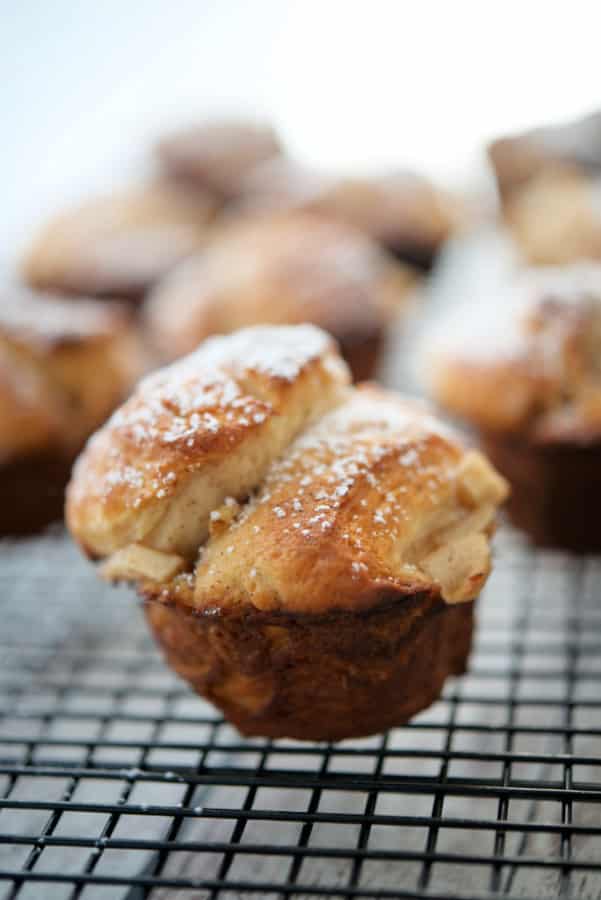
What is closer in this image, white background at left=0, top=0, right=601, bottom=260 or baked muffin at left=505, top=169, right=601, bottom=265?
baked muffin at left=505, top=169, right=601, bottom=265

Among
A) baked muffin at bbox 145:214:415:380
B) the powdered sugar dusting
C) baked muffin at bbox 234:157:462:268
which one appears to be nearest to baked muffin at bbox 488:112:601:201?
baked muffin at bbox 234:157:462:268

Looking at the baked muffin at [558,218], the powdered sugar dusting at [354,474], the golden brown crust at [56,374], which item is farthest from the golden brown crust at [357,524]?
the baked muffin at [558,218]

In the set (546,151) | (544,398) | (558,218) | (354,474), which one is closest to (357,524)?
(354,474)

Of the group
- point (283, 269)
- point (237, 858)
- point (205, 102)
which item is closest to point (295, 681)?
point (237, 858)

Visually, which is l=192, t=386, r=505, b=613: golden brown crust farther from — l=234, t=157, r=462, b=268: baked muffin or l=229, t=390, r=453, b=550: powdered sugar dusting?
l=234, t=157, r=462, b=268: baked muffin

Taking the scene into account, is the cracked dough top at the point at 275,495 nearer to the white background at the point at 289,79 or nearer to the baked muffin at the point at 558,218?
the baked muffin at the point at 558,218

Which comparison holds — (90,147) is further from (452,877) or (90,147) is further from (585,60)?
(452,877)
